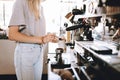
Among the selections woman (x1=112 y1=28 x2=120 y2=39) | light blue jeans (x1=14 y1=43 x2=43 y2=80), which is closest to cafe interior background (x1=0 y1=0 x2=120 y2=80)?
woman (x1=112 y1=28 x2=120 y2=39)

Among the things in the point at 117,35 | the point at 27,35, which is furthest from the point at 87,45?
the point at 27,35

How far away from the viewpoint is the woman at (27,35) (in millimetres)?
1429

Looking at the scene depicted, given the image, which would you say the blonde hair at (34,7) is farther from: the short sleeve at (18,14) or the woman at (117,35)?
the woman at (117,35)

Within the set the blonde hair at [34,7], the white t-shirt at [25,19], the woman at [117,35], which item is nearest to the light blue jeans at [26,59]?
the white t-shirt at [25,19]

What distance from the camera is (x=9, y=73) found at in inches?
165

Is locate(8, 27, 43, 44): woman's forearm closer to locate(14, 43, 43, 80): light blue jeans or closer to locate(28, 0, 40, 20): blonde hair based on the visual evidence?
locate(14, 43, 43, 80): light blue jeans

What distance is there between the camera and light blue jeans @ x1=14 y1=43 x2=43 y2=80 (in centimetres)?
145

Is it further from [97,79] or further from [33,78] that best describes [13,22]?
[97,79]

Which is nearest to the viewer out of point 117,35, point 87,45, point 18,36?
point 18,36

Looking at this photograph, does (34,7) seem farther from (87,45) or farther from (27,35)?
(87,45)

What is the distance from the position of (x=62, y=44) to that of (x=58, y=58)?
0.99 metres

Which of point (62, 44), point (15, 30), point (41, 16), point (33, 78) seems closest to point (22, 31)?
point (15, 30)

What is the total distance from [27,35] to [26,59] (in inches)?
6.7

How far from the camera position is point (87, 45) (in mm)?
1851
